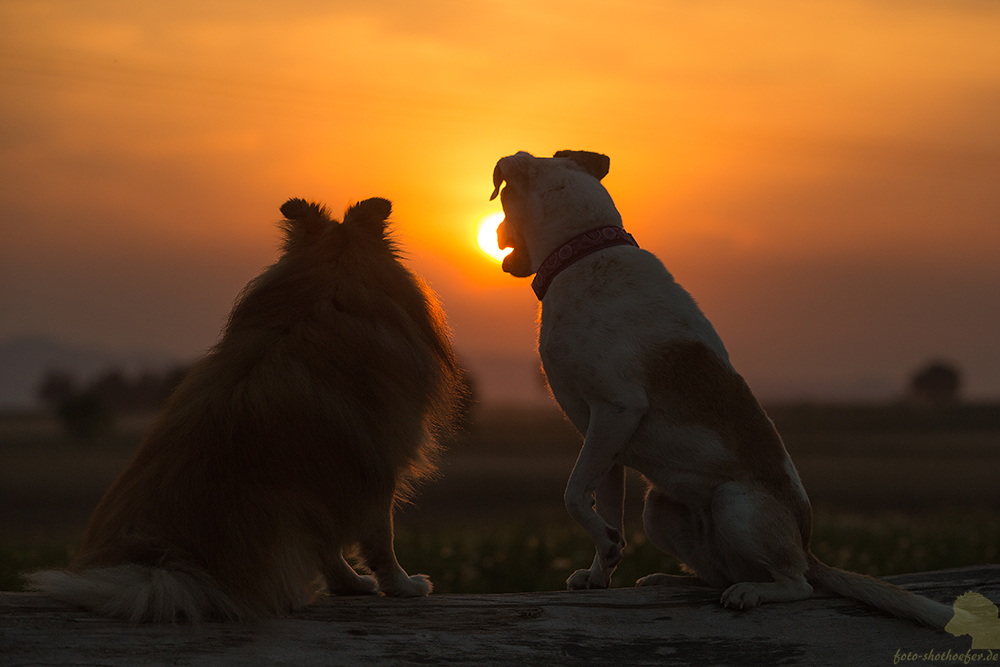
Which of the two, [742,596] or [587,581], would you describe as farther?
[587,581]

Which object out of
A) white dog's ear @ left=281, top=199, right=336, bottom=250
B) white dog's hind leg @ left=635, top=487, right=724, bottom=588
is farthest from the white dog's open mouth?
white dog's hind leg @ left=635, top=487, right=724, bottom=588

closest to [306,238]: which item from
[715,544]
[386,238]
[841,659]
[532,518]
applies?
[386,238]

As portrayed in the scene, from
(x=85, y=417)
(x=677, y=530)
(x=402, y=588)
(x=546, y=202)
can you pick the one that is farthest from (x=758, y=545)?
(x=85, y=417)

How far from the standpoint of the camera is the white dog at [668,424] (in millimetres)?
3836

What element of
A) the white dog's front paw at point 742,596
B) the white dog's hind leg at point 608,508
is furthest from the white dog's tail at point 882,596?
the white dog's hind leg at point 608,508

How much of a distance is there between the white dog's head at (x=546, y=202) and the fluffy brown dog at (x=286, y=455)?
27.9 inches

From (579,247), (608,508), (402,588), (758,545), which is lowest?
(402,588)

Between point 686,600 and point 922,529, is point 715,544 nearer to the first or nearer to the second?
point 686,600

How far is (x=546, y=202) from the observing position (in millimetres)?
4289

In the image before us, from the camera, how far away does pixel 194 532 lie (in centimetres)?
333

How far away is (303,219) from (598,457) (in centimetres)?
200

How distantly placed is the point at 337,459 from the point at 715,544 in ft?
6.30

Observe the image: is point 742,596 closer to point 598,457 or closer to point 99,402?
point 598,457

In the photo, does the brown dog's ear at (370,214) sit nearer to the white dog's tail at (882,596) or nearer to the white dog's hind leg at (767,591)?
the white dog's hind leg at (767,591)
